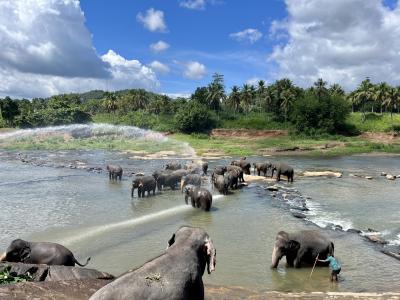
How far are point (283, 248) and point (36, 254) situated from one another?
7.00 meters

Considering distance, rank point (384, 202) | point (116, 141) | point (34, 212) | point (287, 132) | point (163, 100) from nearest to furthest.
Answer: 1. point (34, 212)
2. point (384, 202)
3. point (116, 141)
4. point (287, 132)
5. point (163, 100)

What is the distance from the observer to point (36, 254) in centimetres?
1252

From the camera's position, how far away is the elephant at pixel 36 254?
482 inches

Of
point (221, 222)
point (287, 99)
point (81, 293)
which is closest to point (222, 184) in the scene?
point (221, 222)

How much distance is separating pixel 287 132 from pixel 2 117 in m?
58.9

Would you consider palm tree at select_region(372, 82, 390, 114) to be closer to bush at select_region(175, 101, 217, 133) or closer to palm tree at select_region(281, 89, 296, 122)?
palm tree at select_region(281, 89, 296, 122)

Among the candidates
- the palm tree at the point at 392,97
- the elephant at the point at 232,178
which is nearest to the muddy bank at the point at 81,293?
the elephant at the point at 232,178

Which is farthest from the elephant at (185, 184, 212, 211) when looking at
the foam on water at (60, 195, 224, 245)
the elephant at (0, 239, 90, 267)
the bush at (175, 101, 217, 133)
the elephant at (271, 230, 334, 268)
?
the bush at (175, 101, 217, 133)

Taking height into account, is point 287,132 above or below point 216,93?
below

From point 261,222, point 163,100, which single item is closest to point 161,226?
point 261,222

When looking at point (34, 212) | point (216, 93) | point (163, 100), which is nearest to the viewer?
point (34, 212)

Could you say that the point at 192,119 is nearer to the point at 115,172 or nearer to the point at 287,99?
the point at 287,99

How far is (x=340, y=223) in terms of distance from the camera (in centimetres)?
2123

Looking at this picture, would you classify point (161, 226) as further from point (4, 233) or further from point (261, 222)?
point (4, 233)
